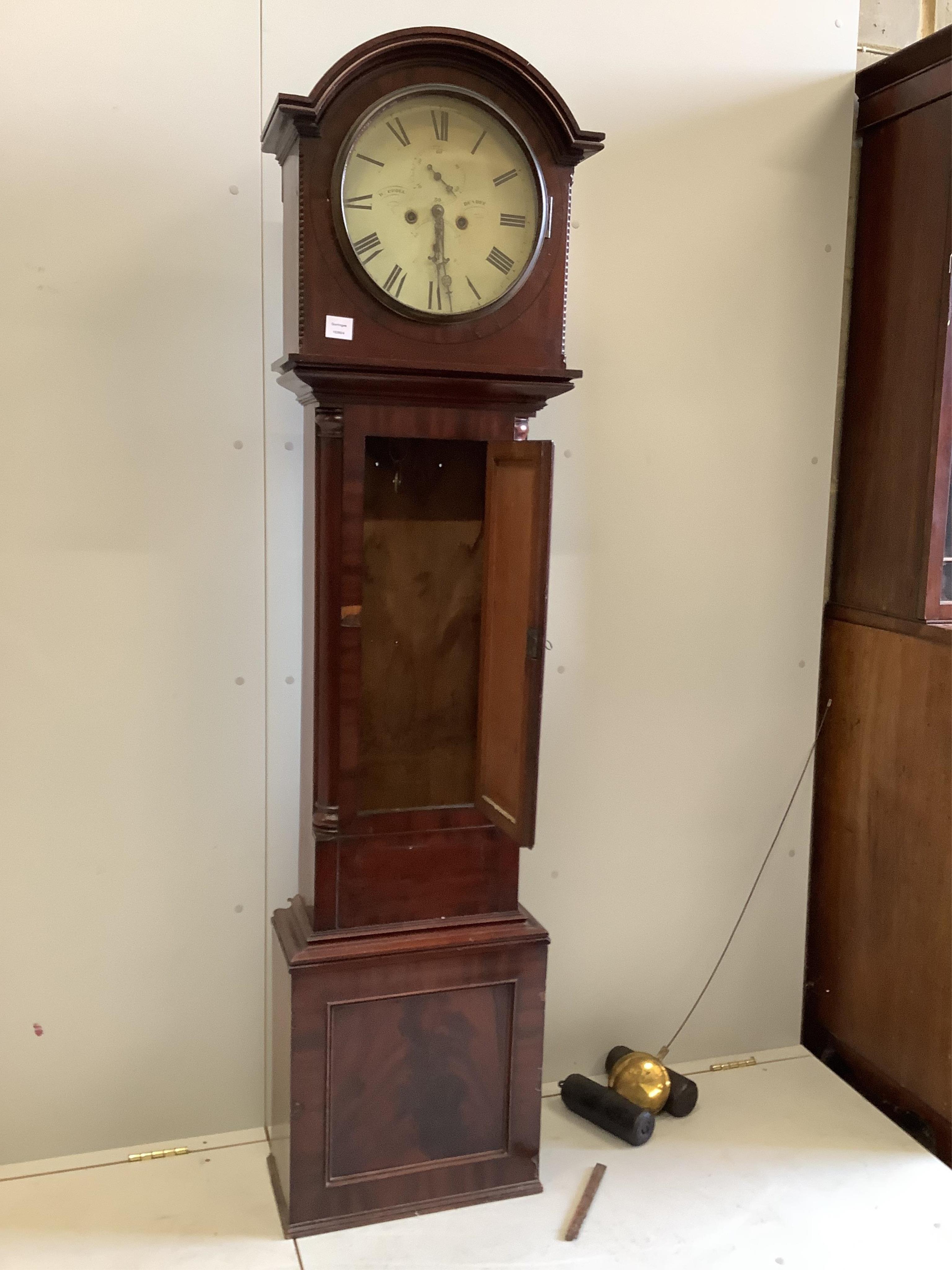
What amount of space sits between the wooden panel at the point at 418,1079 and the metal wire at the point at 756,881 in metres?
0.61

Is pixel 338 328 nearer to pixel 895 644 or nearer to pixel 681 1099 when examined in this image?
pixel 895 644

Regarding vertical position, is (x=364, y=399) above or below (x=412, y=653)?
above

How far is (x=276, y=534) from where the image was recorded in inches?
79.0

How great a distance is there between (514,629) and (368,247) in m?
0.62

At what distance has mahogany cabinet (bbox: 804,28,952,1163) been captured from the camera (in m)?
2.12

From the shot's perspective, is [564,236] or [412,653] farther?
[412,653]

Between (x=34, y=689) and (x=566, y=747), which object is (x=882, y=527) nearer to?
(x=566, y=747)

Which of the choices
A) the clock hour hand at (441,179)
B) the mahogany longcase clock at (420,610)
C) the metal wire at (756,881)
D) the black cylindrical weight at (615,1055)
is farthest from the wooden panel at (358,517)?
the metal wire at (756,881)

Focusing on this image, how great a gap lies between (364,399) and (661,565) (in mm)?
813

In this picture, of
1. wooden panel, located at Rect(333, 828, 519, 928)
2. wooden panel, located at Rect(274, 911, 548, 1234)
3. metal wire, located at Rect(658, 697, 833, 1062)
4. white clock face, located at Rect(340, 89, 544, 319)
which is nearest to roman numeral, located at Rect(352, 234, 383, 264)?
white clock face, located at Rect(340, 89, 544, 319)

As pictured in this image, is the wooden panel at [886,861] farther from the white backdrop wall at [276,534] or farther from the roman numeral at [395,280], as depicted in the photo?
the roman numeral at [395,280]

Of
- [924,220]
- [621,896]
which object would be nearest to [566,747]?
[621,896]

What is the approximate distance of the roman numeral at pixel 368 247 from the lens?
1.63 meters

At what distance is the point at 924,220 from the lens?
213cm
